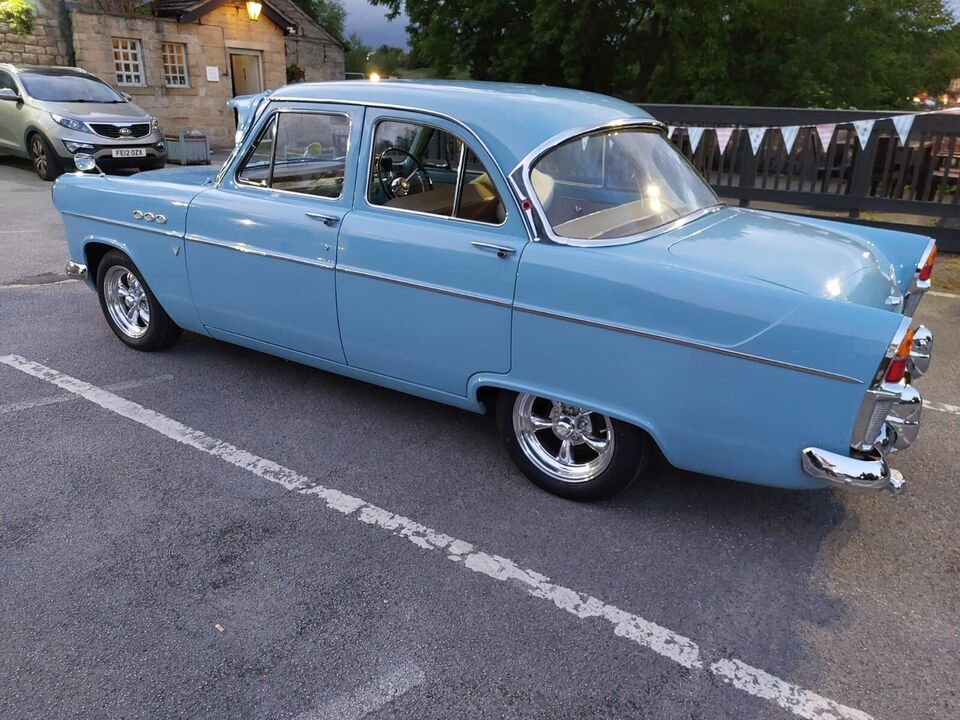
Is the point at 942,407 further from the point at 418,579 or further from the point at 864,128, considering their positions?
the point at 864,128

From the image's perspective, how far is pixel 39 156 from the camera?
13.1 metres

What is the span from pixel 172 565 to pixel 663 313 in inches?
84.9

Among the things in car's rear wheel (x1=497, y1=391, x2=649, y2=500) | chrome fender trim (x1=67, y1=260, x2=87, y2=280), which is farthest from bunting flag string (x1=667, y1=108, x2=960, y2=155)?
chrome fender trim (x1=67, y1=260, x2=87, y2=280)

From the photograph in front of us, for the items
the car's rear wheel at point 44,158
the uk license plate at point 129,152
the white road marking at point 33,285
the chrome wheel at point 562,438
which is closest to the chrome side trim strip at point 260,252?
the chrome wheel at point 562,438

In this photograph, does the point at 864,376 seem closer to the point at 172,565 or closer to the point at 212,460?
the point at 172,565

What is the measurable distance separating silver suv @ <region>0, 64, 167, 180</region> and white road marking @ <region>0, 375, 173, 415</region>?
30.2ft

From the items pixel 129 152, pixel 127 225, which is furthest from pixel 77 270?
pixel 129 152

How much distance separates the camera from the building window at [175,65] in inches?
754

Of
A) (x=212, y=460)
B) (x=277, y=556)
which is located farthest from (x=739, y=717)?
(x=212, y=460)

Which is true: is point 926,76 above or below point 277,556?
above

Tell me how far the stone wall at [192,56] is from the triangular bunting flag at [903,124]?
16.5m

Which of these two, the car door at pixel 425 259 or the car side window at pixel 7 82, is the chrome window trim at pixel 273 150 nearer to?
the car door at pixel 425 259

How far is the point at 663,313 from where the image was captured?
9.57ft

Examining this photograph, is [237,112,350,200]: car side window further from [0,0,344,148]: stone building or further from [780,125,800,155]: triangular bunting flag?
[0,0,344,148]: stone building
